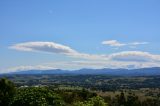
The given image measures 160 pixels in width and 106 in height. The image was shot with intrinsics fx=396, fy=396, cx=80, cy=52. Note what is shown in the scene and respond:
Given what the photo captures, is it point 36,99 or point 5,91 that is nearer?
point 36,99

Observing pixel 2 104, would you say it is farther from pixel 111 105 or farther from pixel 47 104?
pixel 111 105

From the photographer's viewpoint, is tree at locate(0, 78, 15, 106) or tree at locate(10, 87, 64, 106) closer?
tree at locate(10, 87, 64, 106)

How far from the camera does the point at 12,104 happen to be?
6625 centimetres

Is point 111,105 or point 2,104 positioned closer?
point 2,104

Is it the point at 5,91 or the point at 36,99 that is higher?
the point at 5,91

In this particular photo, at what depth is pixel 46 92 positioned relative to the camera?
216ft

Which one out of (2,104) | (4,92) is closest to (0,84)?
(4,92)

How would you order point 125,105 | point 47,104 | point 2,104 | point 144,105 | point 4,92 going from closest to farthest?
point 47,104 < point 2,104 < point 4,92 < point 125,105 < point 144,105

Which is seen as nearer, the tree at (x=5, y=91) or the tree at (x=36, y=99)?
the tree at (x=36, y=99)

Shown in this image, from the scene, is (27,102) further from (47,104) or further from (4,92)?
(4,92)

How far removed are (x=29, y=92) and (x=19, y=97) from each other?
182 centimetres

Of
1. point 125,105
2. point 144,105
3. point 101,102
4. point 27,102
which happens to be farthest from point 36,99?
point 144,105

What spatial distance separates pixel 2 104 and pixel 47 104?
1146 inches

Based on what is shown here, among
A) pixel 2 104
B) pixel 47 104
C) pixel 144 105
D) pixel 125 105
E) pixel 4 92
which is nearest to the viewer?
pixel 47 104
